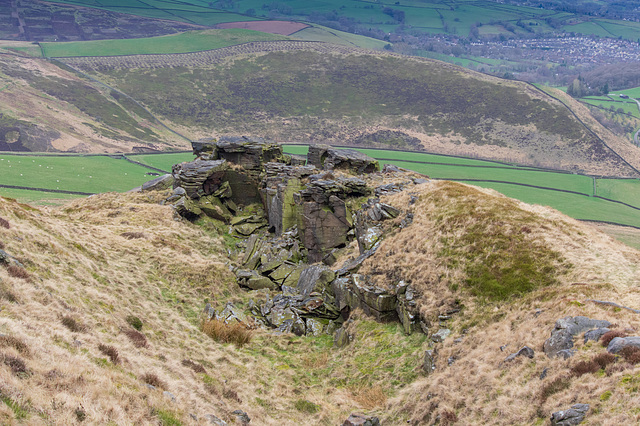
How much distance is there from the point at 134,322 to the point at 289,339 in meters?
10.4

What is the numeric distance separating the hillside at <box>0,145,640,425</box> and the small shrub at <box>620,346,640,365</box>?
13.0 inches

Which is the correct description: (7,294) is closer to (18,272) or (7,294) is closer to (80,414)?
(18,272)

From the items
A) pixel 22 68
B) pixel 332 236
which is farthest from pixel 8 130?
pixel 332 236

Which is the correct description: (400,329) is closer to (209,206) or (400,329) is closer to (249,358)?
(249,358)

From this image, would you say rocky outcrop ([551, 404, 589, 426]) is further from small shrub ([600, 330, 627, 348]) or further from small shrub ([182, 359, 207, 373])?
small shrub ([182, 359, 207, 373])

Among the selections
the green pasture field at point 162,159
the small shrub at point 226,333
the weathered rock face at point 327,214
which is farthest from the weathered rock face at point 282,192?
the green pasture field at point 162,159

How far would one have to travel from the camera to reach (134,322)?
22.5m

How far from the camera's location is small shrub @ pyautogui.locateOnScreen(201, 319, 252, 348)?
88.4 feet

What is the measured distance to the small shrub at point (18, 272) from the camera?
19.0 m

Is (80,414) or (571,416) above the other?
(80,414)

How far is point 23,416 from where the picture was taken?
35.7 feet

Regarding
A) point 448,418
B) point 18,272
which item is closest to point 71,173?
point 18,272

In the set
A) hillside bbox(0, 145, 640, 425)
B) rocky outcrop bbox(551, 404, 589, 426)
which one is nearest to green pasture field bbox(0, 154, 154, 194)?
hillside bbox(0, 145, 640, 425)

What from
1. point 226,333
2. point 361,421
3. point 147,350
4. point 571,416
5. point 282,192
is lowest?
point 226,333
